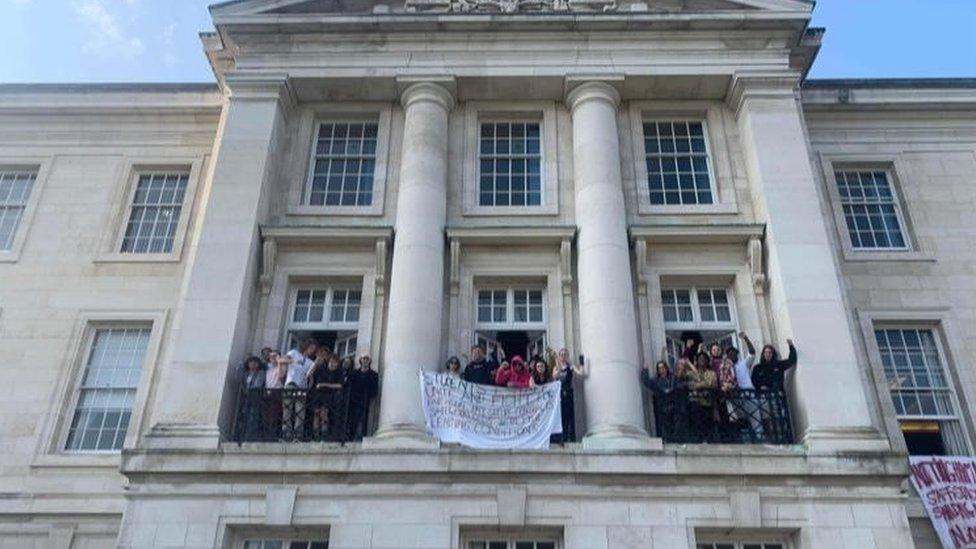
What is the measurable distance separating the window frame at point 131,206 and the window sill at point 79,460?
406 centimetres

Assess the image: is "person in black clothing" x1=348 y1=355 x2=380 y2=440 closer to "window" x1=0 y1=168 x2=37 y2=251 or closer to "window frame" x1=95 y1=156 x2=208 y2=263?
"window frame" x1=95 y1=156 x2=208 y2=263

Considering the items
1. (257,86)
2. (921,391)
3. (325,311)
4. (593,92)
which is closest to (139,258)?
(257,86)

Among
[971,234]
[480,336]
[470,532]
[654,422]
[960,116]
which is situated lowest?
[470,532]

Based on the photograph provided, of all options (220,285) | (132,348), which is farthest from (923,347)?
(132,348)

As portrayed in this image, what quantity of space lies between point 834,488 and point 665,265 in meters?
4.84

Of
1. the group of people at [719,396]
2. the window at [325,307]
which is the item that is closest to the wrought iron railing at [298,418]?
the window at [325,307]

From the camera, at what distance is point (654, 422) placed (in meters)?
14.3

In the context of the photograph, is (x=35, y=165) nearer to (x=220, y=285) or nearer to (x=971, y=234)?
(x=220, y=285)

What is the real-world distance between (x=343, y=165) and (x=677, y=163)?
6591mm

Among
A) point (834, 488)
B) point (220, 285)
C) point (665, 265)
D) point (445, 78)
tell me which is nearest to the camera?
point (834, 488)

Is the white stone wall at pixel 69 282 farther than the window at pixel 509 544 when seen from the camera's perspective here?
Yes

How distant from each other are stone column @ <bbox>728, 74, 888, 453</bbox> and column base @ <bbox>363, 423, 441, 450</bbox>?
5678 millimetres

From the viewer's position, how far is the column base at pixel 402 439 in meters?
13.4

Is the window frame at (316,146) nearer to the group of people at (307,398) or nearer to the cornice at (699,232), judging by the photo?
the group of people at (307,398)
